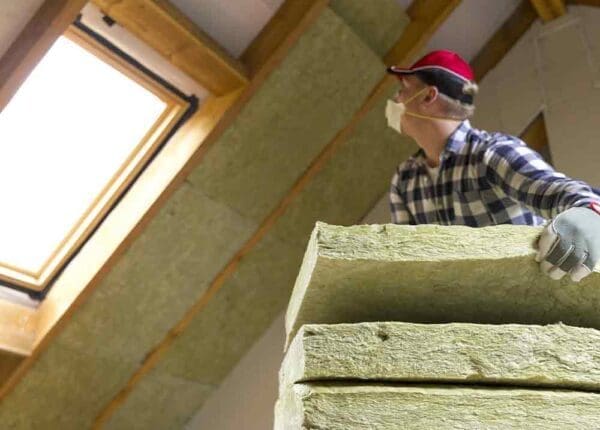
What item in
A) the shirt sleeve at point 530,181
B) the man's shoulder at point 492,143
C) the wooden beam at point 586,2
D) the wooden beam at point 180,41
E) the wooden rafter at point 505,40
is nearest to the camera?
the shirt sleeve at point 530,181

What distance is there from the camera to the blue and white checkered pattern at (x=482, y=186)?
56.3 inches

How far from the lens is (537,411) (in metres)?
1.01

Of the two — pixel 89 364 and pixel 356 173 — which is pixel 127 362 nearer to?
pixel 89 364

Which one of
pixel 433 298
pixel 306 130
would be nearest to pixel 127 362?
pixel 306 130

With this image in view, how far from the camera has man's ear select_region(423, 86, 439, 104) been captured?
202 centimetres

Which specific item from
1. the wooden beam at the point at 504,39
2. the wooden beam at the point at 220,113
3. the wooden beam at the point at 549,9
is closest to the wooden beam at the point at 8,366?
the wooden beam at the point at 220,113

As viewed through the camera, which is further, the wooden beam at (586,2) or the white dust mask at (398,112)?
the wooden beam at (586,2)

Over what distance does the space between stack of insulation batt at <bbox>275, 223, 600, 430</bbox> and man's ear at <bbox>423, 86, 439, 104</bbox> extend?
0.95 meters

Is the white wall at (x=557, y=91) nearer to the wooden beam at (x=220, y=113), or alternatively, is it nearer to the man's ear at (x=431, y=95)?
the wooden beam at (x=220, y=113)

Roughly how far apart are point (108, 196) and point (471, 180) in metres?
1.56

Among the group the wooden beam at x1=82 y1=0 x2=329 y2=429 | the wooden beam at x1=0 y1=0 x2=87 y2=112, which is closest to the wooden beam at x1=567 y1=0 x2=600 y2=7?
the wooden beam at x1=82 y1=0 x2=329 y2=429

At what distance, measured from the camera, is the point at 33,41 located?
79.6 inches

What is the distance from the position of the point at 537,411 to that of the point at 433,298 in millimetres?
250

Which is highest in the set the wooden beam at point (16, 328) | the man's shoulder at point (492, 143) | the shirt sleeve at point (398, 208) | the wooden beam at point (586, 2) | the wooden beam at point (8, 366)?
the wooden beam at point (586, 2)
